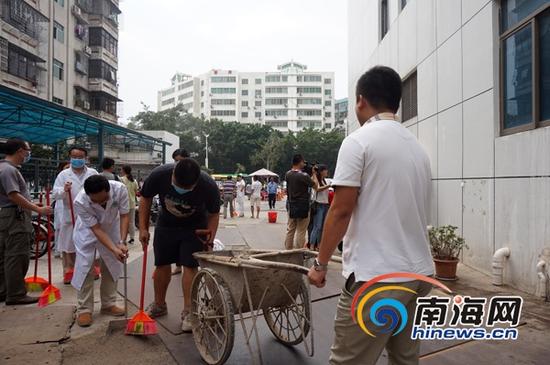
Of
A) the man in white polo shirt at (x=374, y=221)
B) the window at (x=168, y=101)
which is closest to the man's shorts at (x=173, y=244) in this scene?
the man in white polo shirt at (x=374, y=221)

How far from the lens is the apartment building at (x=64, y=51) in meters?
23.1

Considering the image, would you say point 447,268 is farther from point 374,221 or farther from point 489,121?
point 374,221

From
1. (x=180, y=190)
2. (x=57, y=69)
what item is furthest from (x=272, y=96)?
(x=180, y=190)

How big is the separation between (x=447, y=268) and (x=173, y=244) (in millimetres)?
3957

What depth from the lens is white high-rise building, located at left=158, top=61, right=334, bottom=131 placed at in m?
88.4

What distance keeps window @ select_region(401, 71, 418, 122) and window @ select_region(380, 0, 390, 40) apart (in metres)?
2.59

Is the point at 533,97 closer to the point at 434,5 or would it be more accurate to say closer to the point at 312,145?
the point at 434,5

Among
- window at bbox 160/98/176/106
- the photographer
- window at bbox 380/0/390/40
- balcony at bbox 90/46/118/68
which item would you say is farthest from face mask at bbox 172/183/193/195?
window at bbox 160/98/176/106

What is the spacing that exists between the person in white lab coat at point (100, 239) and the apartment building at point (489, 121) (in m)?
4.73

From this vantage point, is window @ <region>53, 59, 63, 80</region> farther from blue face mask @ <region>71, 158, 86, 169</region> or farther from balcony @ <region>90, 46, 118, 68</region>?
blue face mask @ <region>71, 158, 86, 169</region>

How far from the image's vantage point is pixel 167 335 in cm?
406

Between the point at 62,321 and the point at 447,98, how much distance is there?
684 cm

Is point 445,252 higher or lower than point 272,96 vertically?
lower

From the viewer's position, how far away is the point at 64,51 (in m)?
29.6
